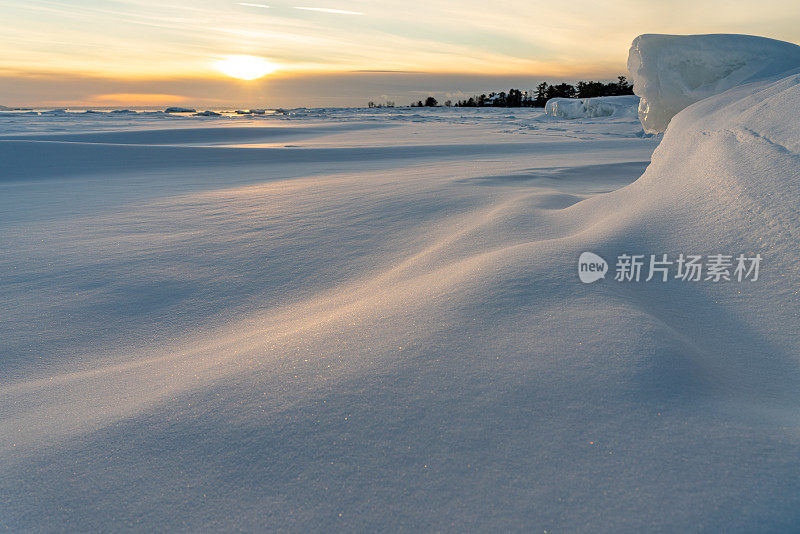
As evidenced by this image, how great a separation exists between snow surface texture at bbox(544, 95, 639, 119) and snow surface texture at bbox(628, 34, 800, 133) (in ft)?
45.3

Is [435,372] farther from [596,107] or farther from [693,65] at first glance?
[596,107]

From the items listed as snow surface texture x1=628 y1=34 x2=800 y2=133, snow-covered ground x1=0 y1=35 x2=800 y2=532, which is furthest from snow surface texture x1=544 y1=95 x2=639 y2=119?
snow-covered ground x1=0 y1=35 x2=800 y2=532

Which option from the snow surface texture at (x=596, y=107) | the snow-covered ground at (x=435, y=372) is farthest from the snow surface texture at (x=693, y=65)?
the snow surface texture at (x=596, y=107)

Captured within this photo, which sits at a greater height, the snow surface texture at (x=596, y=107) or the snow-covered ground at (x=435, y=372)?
the snow surface texture at (x=596, y=107)

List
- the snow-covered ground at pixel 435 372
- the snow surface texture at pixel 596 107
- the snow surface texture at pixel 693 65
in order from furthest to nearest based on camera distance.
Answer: the snow surface texture at pixel 596 107 < the snow surface texture at pixel 693 65 < the snow-covered ground at pixel 435 372

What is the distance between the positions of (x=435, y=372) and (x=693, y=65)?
6.70 metres

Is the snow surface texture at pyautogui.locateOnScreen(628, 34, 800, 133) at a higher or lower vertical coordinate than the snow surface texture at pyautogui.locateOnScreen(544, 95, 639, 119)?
lower

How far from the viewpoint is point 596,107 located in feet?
68.3

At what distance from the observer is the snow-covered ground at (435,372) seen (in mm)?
926

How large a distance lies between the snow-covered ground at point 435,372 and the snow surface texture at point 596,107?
1899cm

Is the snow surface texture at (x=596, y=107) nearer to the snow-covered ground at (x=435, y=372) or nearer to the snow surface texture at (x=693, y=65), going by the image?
the snow surface texture at (x=693, y=65)

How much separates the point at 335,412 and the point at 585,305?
0.90 meters

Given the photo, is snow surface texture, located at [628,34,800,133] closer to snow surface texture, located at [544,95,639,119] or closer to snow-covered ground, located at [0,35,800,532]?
snow-covered ground, located at [0,35,800,532]

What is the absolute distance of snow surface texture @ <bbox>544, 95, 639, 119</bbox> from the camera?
19578 mm
